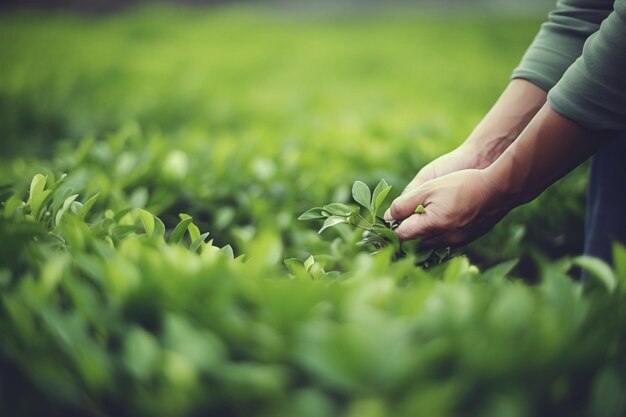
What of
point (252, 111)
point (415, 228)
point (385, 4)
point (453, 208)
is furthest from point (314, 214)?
point (385, 4)

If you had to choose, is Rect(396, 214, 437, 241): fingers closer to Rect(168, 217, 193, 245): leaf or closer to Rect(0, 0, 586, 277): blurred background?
Rect(0, 0, 586, 277): blurred background

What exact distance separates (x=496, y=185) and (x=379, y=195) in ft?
1.12

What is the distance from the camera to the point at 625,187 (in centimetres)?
198

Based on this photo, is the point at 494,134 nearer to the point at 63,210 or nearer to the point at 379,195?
the point at 379,195

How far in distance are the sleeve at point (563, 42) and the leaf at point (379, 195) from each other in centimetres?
72

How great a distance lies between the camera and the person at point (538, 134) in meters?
1.34

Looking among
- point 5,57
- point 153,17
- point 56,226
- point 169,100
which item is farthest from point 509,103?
point 153,17

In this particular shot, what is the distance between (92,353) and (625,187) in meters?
1.97

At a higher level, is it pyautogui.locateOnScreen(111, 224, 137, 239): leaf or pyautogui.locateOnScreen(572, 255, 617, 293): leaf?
pyautogui.locateOnScreen(111, 224, 137, 239): leaf

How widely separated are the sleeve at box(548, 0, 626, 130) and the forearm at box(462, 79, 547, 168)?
0.40m

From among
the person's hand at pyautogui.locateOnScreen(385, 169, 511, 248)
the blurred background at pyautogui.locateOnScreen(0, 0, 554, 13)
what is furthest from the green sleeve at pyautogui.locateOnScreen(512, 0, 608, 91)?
the blurred background at pyautogui.locateOnScreen(0, 0, 554, 13)

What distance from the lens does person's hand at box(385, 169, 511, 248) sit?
4.82 ft

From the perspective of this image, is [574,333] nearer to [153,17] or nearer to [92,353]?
[92,353]

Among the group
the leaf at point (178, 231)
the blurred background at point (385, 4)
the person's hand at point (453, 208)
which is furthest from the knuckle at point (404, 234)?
the blurred background at point (385, 4)
